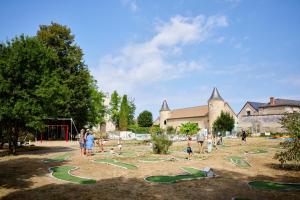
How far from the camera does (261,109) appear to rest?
231 feet

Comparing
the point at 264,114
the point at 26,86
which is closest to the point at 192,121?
the point at 264,114

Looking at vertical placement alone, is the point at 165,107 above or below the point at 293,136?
above

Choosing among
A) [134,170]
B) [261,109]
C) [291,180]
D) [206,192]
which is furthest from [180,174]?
[261,109]

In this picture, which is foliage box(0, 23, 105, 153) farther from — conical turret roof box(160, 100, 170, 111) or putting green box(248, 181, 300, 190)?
conical turret roof box(160, 100, 170, 111)

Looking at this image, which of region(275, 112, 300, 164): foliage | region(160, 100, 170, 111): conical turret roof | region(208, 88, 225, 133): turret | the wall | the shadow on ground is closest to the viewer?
the shadow on ground

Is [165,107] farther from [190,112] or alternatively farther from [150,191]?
[150,191]

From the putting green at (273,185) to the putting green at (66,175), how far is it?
609 centimetres

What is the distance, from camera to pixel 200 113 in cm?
7506

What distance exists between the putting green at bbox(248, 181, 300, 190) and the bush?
1100 centimetres

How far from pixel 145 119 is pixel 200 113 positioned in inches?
744

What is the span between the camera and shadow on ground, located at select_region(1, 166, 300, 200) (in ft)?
28.3

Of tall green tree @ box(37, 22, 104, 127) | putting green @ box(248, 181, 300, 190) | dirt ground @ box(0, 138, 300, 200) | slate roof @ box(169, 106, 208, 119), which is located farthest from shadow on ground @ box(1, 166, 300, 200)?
slate roof @ box(169, 106, 208, 119)

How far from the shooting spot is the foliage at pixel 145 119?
8638 centimetres

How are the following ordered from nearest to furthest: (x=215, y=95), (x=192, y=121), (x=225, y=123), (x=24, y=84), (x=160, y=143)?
(x=24, y=84)
(x=160, y=143)
(x=225, y=123)
(x=215, y=95)
(x=192, y=121)
